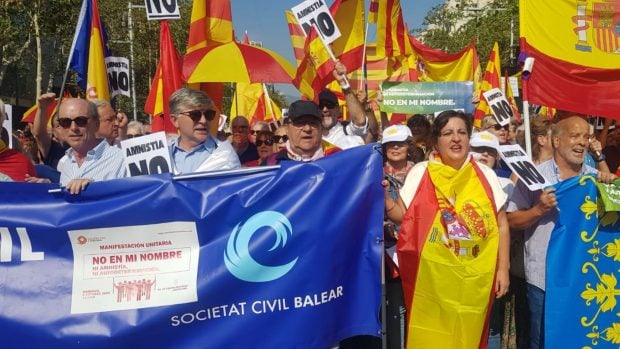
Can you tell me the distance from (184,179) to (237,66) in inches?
145

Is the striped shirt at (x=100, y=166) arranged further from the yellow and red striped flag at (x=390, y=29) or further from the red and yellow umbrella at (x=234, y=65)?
the yellow and red striped flag at (x=390, y=29)

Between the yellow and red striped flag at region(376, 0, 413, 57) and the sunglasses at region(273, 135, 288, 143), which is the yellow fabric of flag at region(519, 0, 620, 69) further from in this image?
the yellow and red striped flag at region(376, 0, 413, 57)

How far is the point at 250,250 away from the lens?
442 cm

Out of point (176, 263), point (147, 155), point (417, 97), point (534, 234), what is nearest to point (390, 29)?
point (417, 97)

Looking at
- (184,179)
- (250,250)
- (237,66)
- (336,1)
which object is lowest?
(250,250)

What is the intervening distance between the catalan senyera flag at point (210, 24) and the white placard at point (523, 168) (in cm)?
442

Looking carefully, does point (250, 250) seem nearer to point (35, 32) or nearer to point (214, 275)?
point (214, 275)

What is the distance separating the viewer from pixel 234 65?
8016 millimetres

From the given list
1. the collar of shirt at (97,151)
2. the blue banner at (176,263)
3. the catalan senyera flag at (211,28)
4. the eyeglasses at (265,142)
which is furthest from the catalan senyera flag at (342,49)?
the blue banner at (176,263)

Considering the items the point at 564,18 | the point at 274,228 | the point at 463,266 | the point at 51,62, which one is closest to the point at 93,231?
the point at 274,228

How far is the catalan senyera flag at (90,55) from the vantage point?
304 inches

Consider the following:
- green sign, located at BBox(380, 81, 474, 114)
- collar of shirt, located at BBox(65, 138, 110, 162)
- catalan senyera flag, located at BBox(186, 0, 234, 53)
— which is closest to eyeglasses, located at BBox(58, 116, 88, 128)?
collar of shirt, located at BBox(65, 138, 110, 162)

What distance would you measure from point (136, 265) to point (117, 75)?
14.1ft

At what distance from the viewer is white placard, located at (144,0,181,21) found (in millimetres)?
8164
